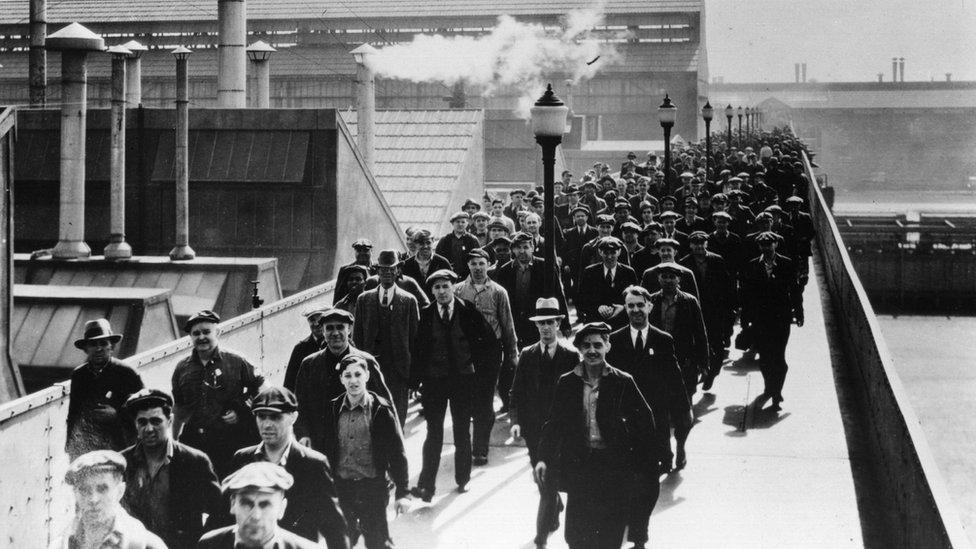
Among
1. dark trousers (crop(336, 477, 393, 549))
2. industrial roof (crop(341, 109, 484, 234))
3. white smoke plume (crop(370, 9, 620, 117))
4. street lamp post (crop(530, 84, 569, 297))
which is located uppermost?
white smoke plume (crop(370, 9, 620, 117))

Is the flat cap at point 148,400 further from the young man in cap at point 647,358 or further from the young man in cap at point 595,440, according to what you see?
the young man in cap at point 647,358

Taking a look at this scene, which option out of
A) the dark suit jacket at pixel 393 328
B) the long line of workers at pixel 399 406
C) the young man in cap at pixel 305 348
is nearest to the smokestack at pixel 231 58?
the long line of workers at pixel 399 406

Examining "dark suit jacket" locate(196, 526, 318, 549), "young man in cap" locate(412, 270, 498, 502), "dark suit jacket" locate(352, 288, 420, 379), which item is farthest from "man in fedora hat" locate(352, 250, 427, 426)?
"dark suit jacket" locate(196, 526, 318, 549)

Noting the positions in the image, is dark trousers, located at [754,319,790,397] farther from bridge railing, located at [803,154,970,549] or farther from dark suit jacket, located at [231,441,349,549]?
dark suit jacket, located at [231,441,349,549]

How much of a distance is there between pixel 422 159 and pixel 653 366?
17520 millimetres

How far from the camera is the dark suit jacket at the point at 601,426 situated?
6246 millimetres

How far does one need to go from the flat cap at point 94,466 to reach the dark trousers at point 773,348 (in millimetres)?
8062

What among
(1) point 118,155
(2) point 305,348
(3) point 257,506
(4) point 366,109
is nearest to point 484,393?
(2) point 305,348

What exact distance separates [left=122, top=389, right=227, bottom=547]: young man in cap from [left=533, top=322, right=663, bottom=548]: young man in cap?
2.05 meters

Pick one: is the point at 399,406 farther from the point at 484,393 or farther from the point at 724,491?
the point at 724,491

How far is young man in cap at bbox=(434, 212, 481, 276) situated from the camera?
470 inches

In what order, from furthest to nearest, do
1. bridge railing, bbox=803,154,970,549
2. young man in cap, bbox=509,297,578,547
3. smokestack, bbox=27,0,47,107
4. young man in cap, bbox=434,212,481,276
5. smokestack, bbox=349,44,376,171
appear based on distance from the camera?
smokestack, bbox=27,0,47,107 → smokestack, bbox=349,44,376,171 → young man in cap, bbox=434,212,481,276 → young man in cap, bbox=509,297,578,547 → bridge railing, bbox=803,154,970,549

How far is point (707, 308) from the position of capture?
35.7 ft

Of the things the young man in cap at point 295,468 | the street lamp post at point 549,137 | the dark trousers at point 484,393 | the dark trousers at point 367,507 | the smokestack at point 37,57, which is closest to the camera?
the young man in cap at point 295,468
